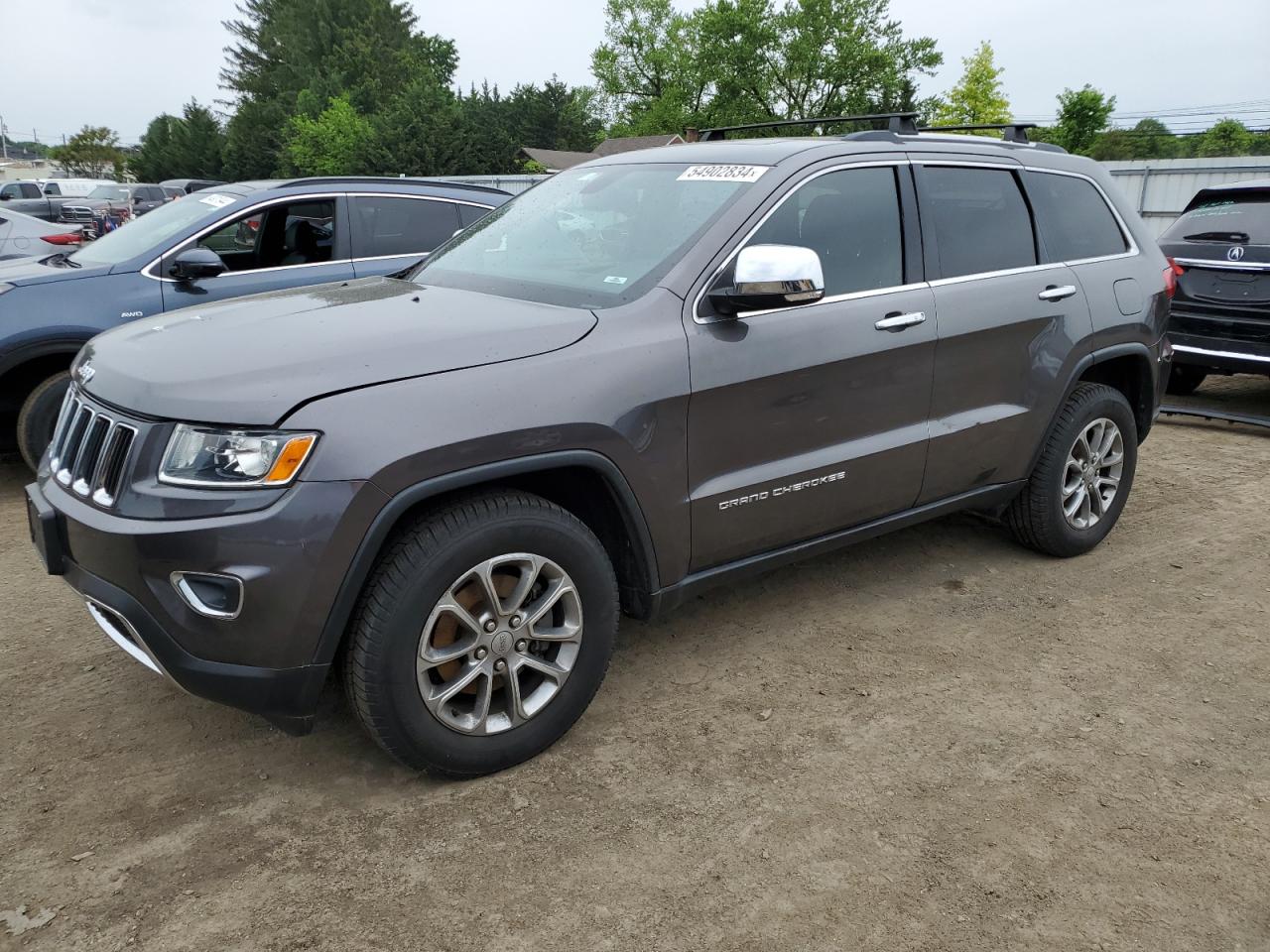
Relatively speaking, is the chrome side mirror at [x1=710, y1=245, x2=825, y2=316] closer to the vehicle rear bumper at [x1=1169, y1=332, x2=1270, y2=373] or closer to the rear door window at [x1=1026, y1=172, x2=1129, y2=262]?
the rear door window at [x1=1026, y1=172, x2=1129, y2=262]

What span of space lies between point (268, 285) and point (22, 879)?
4.19m

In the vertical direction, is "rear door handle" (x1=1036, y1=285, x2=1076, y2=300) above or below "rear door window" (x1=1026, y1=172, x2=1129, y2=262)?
below

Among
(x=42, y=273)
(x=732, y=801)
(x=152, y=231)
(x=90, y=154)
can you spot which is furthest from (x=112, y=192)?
(x=90, y=154)

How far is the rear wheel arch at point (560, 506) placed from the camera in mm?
2609

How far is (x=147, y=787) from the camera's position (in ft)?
9.75

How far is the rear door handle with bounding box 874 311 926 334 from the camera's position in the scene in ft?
12.1

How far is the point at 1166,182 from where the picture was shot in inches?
577

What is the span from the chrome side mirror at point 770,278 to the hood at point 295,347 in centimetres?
48

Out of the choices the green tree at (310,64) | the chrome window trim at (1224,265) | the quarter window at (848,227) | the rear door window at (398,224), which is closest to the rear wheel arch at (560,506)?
the quarter window at (848,227)

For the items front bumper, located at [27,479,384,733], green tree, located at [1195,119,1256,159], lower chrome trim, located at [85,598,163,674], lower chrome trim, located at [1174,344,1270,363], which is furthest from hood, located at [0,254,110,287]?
green tree, located at [1195,119,1256,159]

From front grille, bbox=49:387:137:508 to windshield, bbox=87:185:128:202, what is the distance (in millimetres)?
36069

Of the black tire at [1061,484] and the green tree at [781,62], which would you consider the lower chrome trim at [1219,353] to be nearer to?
the black tire at [1061,484]

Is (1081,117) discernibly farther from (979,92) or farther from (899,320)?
(899,320)

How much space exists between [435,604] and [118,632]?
92cm
